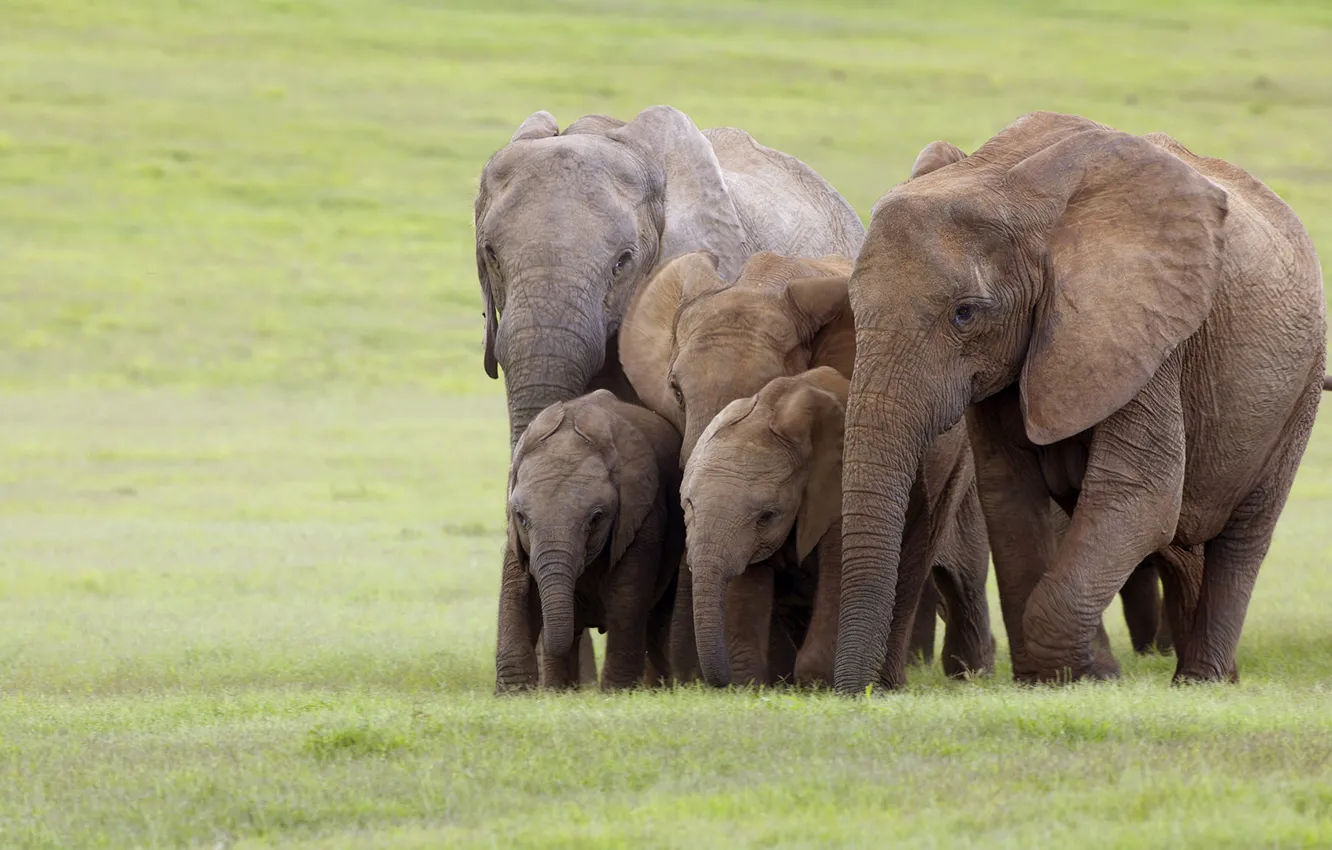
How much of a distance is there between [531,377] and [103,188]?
40.3m

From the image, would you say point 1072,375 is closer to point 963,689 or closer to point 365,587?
point 963,689

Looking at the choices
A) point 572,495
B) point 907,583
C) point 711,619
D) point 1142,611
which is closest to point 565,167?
point 572,495

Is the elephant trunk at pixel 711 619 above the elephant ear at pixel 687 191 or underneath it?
underneath

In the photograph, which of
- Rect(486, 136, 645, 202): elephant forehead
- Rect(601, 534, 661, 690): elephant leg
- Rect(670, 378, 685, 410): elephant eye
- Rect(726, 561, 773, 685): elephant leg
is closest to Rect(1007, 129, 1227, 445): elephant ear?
Rect(726, 561, 773, 685): elephant leg

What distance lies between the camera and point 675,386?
35.8ft

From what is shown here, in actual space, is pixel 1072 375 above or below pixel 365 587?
above

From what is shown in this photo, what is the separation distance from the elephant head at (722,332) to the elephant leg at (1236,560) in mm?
2012

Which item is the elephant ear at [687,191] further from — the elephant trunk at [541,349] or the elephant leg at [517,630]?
the elephant leg at [517,630]

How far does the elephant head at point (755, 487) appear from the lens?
979 cm

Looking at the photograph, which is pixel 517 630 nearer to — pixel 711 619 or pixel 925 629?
pixel 711 619

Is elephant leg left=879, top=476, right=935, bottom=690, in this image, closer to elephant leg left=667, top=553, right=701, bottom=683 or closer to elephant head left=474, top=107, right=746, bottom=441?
elephant leg left=667, top=553, right=701, bottom=683

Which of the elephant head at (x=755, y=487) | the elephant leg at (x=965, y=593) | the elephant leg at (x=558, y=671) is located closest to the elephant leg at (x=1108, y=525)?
the elephant head at (x=755, y=487)

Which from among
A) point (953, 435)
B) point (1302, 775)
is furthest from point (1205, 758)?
point (953, 435)

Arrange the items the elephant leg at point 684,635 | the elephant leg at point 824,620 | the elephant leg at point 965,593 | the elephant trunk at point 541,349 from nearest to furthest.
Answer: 1. the elephant leg at point 824,620
2. the elephant leg at point 684,635
3. the elephant trunk at point 541,349
4. the elephant leg at point 965,593
